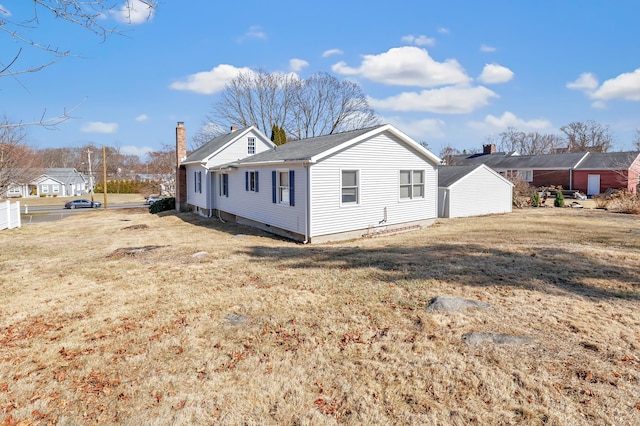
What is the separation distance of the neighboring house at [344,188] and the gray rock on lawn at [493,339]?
837 centimetres

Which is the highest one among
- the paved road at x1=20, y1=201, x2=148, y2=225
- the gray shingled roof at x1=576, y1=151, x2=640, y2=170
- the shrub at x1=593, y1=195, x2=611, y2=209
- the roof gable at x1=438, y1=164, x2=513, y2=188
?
the gray shingled roof at x1=576, y1=151, x2=640, y2=170

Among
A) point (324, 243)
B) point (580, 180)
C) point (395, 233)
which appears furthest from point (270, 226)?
point (580, 180)

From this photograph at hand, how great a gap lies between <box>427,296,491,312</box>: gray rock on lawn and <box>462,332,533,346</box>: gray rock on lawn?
84 centimetres

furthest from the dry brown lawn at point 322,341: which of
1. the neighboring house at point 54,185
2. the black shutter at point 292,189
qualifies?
the neighboring house at point 54,185

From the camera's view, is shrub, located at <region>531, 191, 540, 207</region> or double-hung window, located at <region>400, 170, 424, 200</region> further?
shrub, located at <region>531, 191, 540, 207</region>

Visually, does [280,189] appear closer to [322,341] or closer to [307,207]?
[307,207]

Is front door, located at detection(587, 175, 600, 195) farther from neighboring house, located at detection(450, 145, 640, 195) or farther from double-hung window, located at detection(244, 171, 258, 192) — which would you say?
double-hung window, located at detection(244, 171, 258, 192)

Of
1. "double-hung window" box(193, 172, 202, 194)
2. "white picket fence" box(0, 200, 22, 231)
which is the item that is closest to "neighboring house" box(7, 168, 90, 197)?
"white picket fence" box(0, 200, 22, 231)

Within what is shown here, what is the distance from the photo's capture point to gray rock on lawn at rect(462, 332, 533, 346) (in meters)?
4.83

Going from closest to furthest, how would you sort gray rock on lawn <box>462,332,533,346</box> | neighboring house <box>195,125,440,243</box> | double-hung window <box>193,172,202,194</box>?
gray rock on lawn <box>462,332,533,346</box> → neighboring house <box>195,125,440,243</box> → double-hung window <box>193,172,202,194</box>

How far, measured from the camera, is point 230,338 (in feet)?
17.2

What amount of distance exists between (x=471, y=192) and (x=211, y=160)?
573 inches

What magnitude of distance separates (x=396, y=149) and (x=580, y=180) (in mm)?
32107

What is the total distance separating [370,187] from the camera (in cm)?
1456
